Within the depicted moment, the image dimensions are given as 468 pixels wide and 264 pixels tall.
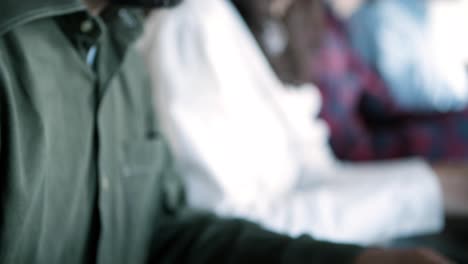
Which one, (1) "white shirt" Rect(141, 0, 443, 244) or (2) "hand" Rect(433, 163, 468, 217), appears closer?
(1) "white shirt" Rect(141, 0, 443, 244)

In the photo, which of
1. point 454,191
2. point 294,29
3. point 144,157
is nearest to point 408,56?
point 294,29

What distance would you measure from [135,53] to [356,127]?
26.0 inches

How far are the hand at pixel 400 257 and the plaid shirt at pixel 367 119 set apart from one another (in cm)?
67

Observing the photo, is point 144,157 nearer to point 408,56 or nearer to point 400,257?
point 400,257

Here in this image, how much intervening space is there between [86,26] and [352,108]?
861 mm

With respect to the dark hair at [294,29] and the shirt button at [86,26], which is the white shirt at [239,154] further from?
the shirt button at [86,26]

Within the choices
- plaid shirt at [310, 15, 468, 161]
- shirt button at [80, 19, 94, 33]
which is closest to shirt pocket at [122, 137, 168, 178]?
shirt button at [80, 19, 94, 33]

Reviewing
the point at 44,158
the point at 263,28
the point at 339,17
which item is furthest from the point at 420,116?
the point at 44,158

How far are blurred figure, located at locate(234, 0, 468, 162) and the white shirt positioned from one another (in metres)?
0.20

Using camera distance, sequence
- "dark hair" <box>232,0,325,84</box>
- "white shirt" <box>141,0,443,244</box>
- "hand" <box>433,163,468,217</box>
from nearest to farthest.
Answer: "white shirt" <box>141,0,443,244</box> → "hand" <box>433,163,468,217</box> → "dark hair" <box>232,0,325,84</box>

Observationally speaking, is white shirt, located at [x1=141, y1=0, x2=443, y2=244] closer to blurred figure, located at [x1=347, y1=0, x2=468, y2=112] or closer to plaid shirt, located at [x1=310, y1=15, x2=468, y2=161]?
plaid shirt, located at [x1=310, y1=15, x2=468, y2=161]

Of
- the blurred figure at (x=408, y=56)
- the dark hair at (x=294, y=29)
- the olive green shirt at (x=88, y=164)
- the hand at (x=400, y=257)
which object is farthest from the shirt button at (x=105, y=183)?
the blurred figure at (x=408, y=56)

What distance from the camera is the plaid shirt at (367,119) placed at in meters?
1.16

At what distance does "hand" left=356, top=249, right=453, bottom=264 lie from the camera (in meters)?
0.48
